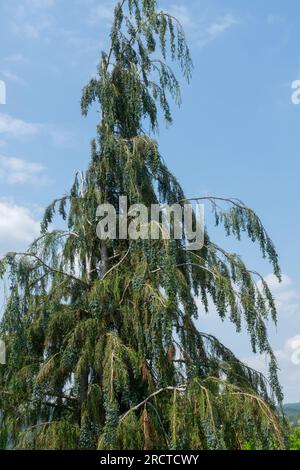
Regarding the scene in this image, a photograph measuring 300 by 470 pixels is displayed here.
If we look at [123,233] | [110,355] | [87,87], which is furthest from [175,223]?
[87,87]

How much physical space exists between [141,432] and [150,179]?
3.81 metres

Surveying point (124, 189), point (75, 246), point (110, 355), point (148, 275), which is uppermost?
point (124, 189)

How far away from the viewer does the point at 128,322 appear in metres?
7.49

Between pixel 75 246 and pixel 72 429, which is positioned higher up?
pixel 75 246

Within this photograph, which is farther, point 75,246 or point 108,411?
point 75,246

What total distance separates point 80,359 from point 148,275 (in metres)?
1.32

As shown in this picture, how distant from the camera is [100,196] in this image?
28.3ft

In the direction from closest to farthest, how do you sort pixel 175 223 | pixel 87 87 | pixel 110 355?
pixel 110 355, pixel 175 223, pixel 87 87

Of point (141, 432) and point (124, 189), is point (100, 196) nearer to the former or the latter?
point (124, 189)

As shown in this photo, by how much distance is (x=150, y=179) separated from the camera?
8.84m

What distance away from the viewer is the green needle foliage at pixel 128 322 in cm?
646

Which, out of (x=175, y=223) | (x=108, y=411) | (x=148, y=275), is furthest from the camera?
(x=175, y=223)

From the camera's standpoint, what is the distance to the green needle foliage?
6.46 metres
